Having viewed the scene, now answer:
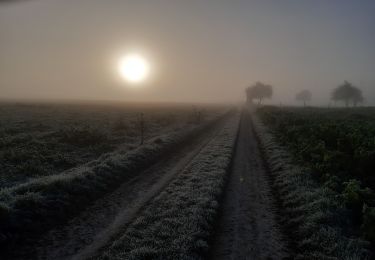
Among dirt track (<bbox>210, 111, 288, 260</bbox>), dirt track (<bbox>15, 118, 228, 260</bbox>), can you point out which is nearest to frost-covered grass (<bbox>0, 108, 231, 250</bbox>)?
dirt track (<bbox>15, 118, 228, 260</bbox>)

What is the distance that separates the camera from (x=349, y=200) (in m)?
15.1

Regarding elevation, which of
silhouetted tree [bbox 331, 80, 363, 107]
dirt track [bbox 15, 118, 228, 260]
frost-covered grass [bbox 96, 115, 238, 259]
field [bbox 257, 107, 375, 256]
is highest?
silhouetted tree [bbox 331, 80, 363, 107]

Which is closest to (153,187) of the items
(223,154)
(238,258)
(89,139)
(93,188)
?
(93,188)

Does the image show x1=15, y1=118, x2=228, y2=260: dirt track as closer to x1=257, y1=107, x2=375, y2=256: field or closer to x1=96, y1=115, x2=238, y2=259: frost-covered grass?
x1=96, y1=115, x2=238, y2=259: frost-covered grass

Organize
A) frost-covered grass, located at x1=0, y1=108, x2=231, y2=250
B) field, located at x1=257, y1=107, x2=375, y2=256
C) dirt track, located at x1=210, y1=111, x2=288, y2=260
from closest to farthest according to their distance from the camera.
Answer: dirt track, located at x1=210, y1=111, x2=288, y2=260 < frost-covered grass, located at x1=0, y1=108, x2=231, y2=250 < field, located at x1=257, y1=107, x2=375, y2=256

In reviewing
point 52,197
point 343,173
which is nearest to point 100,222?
point 52,197

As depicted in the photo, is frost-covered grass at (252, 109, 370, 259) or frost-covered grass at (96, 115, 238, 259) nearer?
frost-covered grass at (96, 115, 238, 259)

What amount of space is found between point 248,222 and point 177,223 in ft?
9.16

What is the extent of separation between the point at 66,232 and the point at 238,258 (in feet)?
19.7

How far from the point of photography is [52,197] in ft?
49.7

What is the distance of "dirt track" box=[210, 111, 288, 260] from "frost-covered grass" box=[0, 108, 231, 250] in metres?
6.13

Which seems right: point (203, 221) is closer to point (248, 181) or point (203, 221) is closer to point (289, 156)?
point (248, 181)

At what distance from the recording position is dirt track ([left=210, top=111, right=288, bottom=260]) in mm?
11180

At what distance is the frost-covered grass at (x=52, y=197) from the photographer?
1248cm
